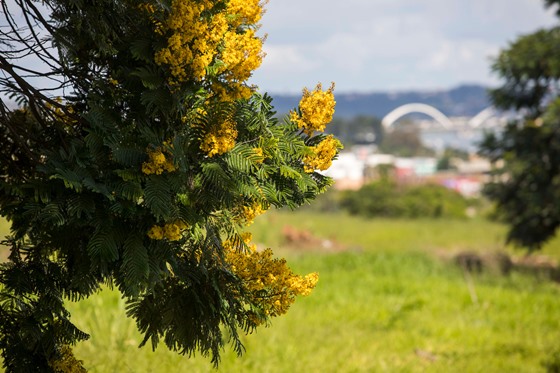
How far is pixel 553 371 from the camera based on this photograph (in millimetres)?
7492

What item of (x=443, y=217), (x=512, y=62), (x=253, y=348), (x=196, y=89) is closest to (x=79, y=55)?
(x=196, y=89)

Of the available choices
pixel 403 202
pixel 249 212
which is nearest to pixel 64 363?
pixel 249 212

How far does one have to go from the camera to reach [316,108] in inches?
132

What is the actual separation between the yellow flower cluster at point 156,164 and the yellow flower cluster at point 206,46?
36 cm

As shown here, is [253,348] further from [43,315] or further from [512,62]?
[512,62]

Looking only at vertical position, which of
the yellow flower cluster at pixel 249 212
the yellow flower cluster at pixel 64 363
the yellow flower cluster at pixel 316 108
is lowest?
the yellow flower cluster at pixel 64 363

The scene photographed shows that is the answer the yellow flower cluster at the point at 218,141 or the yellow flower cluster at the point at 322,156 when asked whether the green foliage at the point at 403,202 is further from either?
the yellow flower cluster at the point at 218,141

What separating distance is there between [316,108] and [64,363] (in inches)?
69.3

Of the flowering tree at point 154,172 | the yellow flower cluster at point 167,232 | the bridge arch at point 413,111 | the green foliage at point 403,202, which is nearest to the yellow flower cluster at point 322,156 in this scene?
the flowering tree at point 154,172

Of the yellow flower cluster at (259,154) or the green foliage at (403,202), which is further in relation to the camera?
the green foliage at (403,202)

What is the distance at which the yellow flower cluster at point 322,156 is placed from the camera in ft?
11.1

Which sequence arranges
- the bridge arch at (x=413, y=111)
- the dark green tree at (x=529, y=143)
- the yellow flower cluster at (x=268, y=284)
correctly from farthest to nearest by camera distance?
the bridge arch at (x=413, y=111), the dark green tree at (x=529, y=143), the yellow flower cluster at (x=268, y=284)

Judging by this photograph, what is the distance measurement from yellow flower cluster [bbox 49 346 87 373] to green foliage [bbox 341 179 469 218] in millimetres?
40617

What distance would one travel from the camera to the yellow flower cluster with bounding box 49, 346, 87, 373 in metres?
3.61
